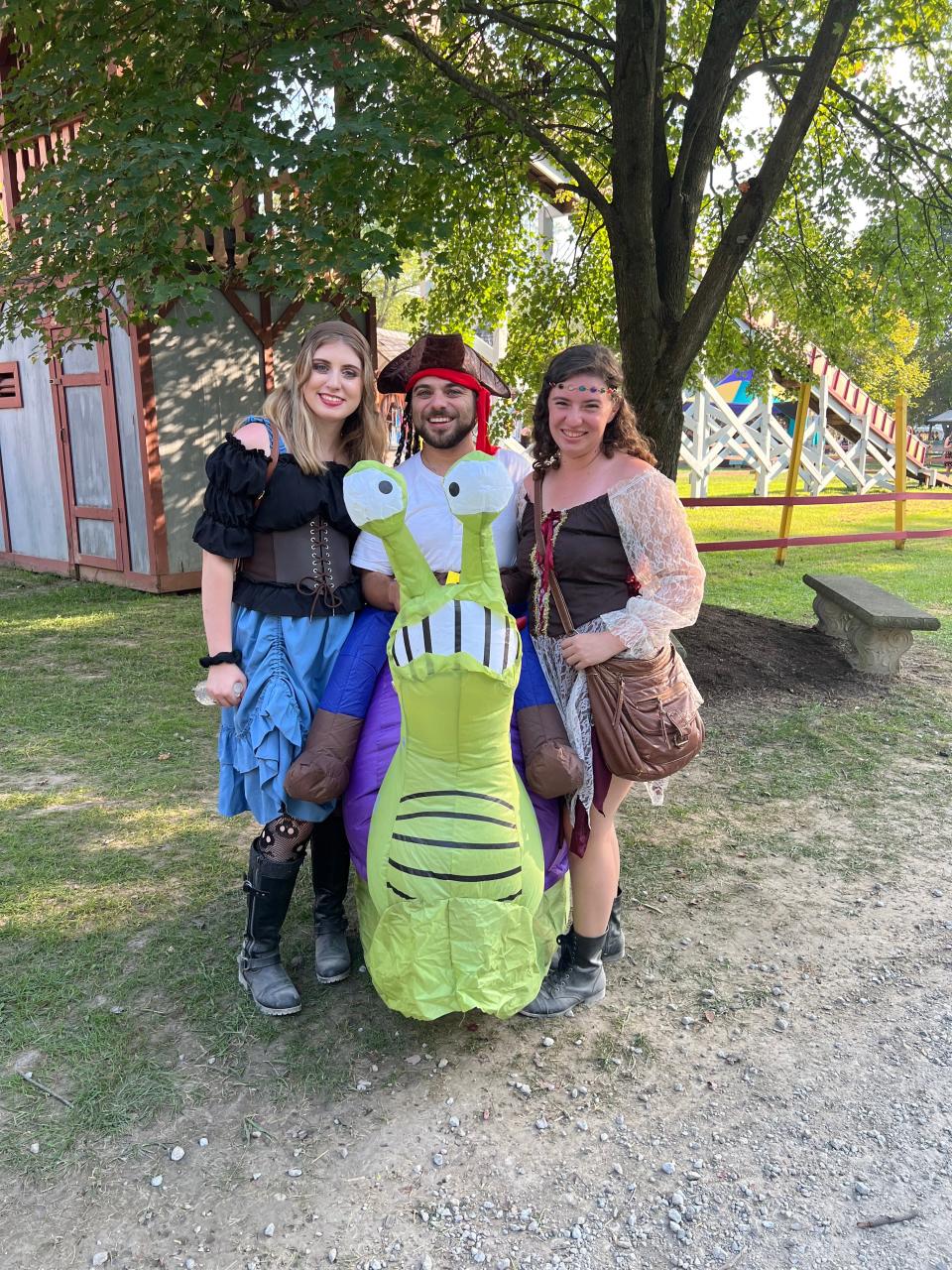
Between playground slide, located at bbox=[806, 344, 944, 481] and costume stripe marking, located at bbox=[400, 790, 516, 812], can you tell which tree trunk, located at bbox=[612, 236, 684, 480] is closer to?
costume stripe marking, located at bbox=[400, 790, 516, 812]

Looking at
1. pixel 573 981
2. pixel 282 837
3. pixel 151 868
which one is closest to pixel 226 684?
pixel 282 837

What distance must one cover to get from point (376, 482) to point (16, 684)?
5.05m

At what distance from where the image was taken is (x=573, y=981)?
2816mm

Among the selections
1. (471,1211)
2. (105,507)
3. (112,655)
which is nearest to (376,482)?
(471,1211)

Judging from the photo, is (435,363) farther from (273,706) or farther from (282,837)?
(282,837)

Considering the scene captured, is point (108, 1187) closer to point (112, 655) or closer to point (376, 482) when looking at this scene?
point (376, 482)

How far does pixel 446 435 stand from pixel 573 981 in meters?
1.67

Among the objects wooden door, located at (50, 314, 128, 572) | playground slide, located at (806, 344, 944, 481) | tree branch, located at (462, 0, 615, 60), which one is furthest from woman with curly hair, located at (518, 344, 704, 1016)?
playground slide, located at (806, 344, 944, 481)

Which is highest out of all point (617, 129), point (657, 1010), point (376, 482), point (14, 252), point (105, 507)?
point (617, 129)

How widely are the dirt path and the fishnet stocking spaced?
19.5 inches

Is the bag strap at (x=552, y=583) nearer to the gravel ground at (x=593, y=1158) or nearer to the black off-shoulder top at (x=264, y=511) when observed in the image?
the black off-shoulder top at (x=264, y=511)

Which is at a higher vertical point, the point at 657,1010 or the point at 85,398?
the point at 85,398

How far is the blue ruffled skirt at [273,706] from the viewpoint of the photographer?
2576 mm

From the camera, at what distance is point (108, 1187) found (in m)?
2.12
